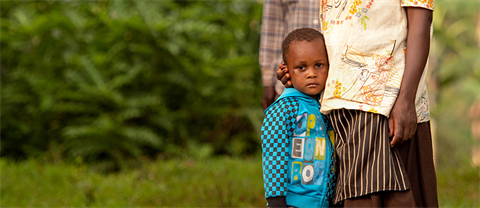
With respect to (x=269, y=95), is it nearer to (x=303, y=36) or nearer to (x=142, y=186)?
(x=303, y=36)

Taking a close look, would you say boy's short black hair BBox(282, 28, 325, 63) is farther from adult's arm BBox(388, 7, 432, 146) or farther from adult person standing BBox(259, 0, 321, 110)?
adult person standing BBox(259, 0, 321, 110)

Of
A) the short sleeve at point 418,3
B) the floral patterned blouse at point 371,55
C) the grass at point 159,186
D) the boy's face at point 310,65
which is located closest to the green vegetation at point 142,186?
the grass at point 159,186

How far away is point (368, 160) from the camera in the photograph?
5.66 ft

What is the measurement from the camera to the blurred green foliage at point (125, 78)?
17.0 ft

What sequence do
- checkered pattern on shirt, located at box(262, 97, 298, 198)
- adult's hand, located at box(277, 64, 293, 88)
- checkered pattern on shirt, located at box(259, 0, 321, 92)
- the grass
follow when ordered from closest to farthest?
checkered pattern on shirt, located at box(262, 97, 298, 198) < adult's hand, located at box(277, 64, 293, 88) < checkered pattern on shirt, located at box(259, 0, 321, 92) < the grass

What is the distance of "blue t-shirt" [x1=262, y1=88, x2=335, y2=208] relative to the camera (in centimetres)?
184

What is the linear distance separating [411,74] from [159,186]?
285 cm

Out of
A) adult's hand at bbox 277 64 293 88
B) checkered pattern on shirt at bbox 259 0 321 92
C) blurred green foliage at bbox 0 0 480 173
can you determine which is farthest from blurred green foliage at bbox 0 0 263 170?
adult's hand at bbox 277 64 293 88

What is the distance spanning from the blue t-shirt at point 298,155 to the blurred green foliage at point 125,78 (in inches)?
133

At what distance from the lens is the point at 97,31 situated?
544 cm

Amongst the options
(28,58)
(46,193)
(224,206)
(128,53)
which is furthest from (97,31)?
(224,206)

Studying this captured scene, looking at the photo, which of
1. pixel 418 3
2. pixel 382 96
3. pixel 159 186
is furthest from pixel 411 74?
pixel 159 186

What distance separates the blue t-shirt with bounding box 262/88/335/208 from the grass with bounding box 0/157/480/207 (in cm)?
179

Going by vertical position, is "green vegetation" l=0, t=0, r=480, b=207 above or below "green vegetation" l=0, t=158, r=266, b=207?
above
